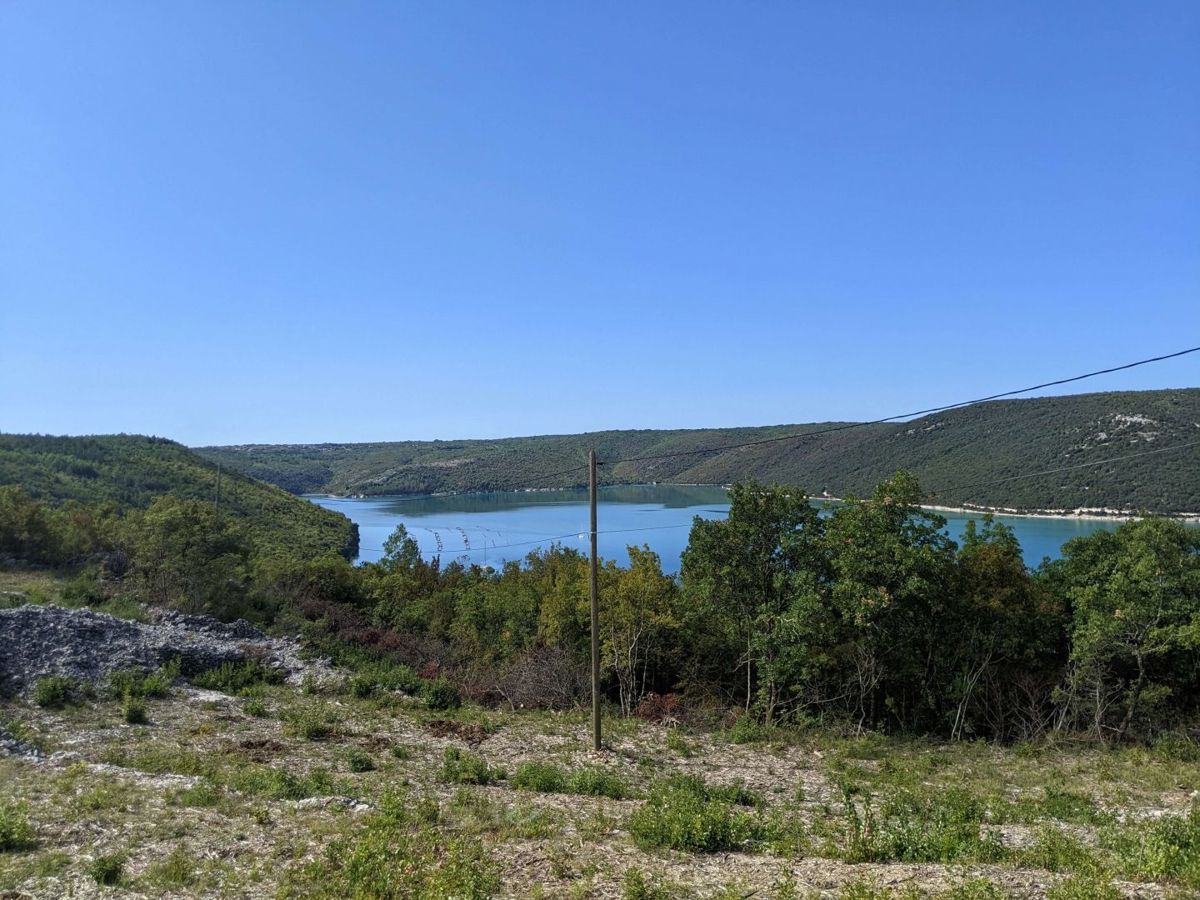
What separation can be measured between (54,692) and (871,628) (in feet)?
64.3

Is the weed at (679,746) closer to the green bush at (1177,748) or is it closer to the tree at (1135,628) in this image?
the tree at (1135,628)

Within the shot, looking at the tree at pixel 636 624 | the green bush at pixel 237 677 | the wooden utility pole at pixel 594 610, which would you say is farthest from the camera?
the tree at pixel 636 624

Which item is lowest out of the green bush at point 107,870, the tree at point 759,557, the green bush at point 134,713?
the green bush at point 134,713

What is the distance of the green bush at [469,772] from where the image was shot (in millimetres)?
12164

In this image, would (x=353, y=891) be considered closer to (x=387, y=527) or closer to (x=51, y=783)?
(x=51, y=783)

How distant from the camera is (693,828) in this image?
330 inches

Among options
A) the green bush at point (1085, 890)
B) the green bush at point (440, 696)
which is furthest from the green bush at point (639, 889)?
the green bush at point (440, 696)

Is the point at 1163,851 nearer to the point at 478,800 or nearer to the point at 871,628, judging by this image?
the point at 478,800

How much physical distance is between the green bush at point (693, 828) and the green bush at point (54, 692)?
13.4 meters

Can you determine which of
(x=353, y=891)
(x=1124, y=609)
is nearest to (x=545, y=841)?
(x=353, y=891)

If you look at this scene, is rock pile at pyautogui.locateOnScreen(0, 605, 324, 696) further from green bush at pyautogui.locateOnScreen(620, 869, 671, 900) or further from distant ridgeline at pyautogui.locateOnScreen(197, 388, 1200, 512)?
distant ridgeline at pyautogui.locateOnScreen(197, 388, 1200, 512)

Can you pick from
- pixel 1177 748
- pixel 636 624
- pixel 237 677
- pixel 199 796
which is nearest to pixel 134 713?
pixel 237 677

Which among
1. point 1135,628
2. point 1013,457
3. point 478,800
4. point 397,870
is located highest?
point 1013,457

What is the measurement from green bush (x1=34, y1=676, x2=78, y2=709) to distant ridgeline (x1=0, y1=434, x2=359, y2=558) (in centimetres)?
3766
